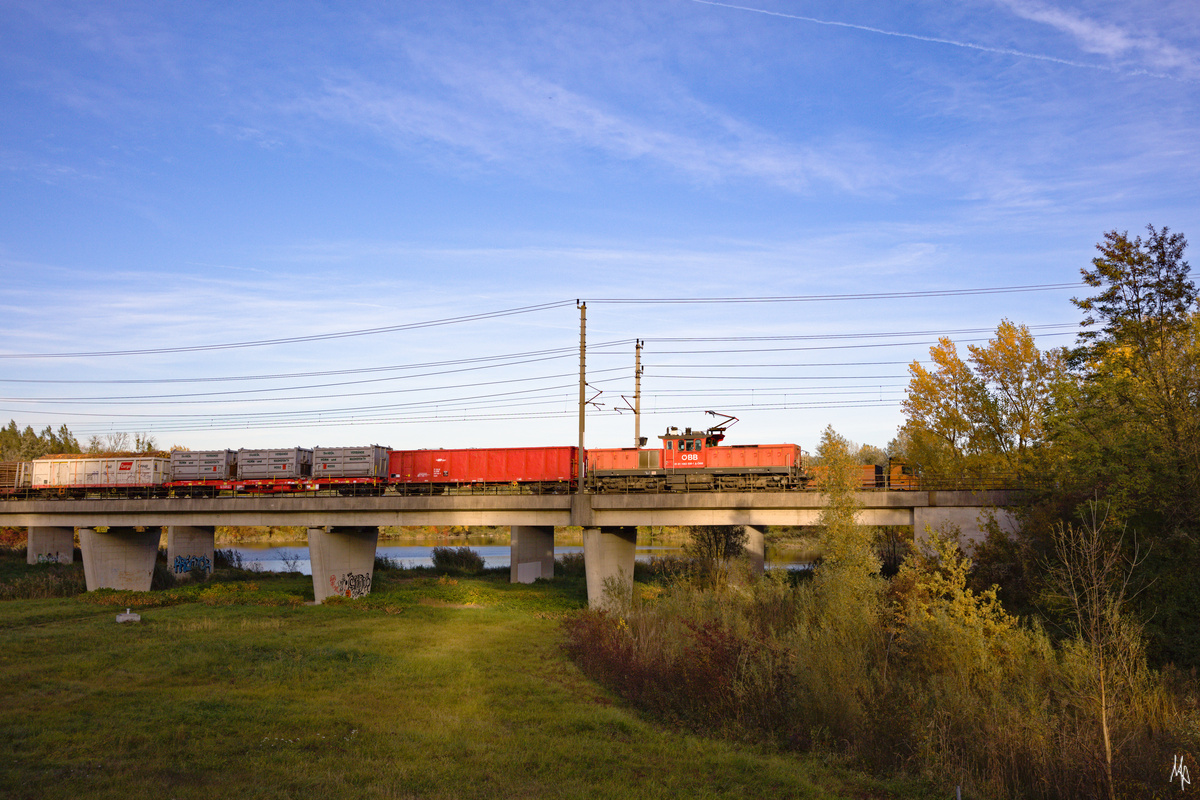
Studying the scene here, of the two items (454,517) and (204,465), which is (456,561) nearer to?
(204,465)

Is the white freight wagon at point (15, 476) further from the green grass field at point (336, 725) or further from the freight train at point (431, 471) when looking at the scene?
the green grass field at point (336, 725)

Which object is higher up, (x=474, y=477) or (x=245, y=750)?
(x=474, y=477)

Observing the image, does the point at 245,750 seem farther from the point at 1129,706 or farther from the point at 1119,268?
the point at 1119,268

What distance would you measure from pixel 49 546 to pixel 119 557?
16028mm

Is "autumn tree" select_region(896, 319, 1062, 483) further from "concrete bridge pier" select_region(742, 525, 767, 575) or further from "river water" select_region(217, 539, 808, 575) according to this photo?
"river water" select_region(217, 539, 808, 575)

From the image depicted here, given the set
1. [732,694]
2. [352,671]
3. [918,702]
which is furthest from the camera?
[352,671]

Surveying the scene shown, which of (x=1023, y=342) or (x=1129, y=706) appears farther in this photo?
(x=1023, y=342)

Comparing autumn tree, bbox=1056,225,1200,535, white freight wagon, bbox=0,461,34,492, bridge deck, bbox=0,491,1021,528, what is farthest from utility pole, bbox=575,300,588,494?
white freight wagon, bbox=0,461,34,492

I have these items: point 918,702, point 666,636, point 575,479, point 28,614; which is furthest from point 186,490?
point 918,702

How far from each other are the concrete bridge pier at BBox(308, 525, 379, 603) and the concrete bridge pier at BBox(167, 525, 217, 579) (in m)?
21.8

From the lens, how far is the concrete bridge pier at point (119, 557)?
48344 millimetres

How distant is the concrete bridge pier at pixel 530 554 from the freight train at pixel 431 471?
25.9ft

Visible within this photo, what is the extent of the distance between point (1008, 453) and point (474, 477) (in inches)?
1384

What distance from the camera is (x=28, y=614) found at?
115 feet
